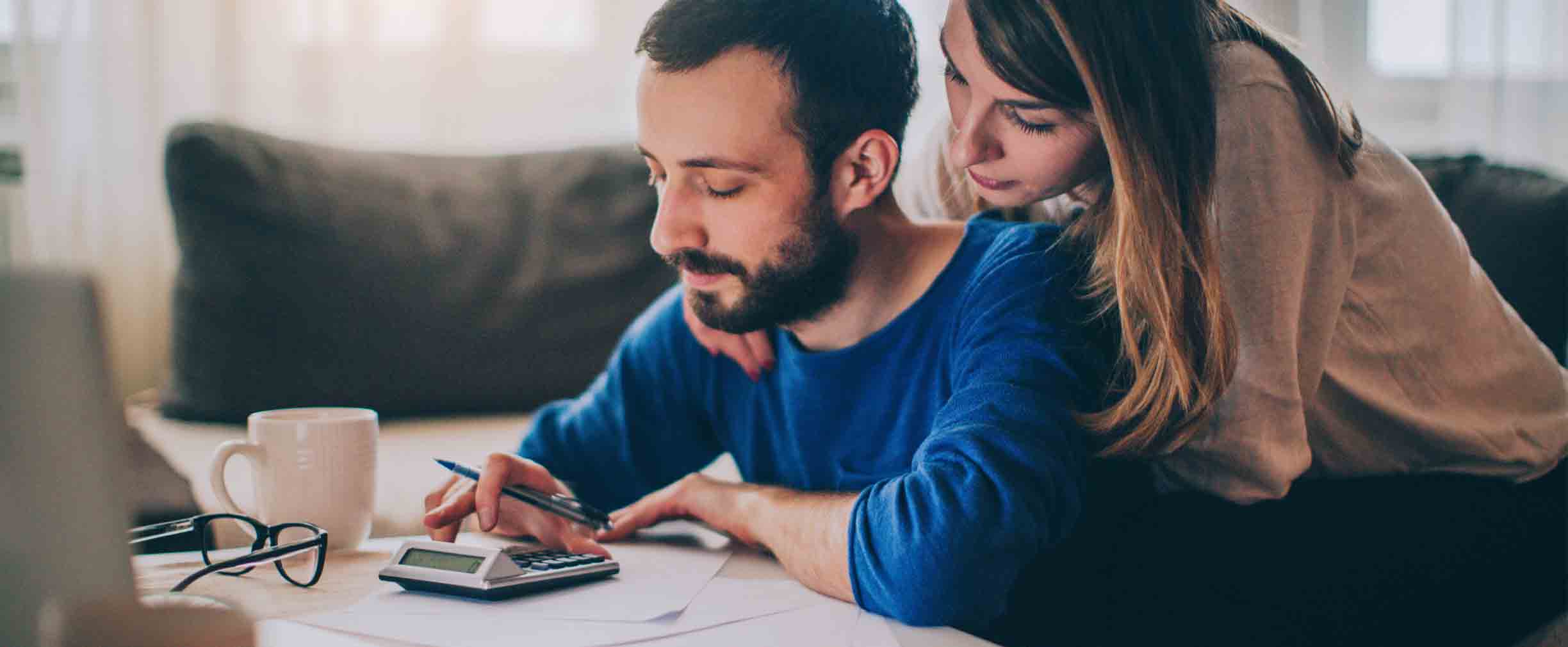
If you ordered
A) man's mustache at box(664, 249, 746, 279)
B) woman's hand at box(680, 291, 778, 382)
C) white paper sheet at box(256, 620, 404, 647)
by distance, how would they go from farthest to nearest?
woman's hand at box(680, 291, 778, 382) → man's mustache at box(664, 249, 746, 279) → white paper sheet at box(256, 620, 404, 647)

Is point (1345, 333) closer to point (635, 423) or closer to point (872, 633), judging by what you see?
point (872, 633)

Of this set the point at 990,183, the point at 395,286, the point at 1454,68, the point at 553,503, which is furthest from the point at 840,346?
the point at 1454,68

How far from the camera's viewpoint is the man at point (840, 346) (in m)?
0.85

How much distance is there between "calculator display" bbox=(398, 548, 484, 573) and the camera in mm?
Result: 833

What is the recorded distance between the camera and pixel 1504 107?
2.74 metres


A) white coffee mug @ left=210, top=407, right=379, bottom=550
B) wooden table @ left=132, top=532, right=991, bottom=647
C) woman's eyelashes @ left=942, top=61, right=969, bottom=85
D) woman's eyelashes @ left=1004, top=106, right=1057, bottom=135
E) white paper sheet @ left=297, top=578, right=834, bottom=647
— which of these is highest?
woman's eyelashes @ left=942, top=61, right=969, bottom=85

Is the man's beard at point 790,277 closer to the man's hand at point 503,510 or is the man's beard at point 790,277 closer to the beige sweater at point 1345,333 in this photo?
the man's hand at point 503,510

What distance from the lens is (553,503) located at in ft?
3.26

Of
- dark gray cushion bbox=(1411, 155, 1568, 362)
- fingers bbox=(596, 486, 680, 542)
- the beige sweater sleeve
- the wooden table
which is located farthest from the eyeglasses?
dark gray cushion bbox=(1411, 155, 1568, 362)

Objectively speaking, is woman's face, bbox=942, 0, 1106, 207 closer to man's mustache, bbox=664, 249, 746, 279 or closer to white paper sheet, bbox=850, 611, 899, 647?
man's mustache, bbox=664, 249, 746, 279

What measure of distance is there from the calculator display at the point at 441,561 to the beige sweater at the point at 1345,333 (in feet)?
1.87

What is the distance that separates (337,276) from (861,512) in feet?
4.23

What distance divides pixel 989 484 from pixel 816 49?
443 millimetres

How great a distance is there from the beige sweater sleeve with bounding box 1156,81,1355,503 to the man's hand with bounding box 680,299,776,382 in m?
0.44
